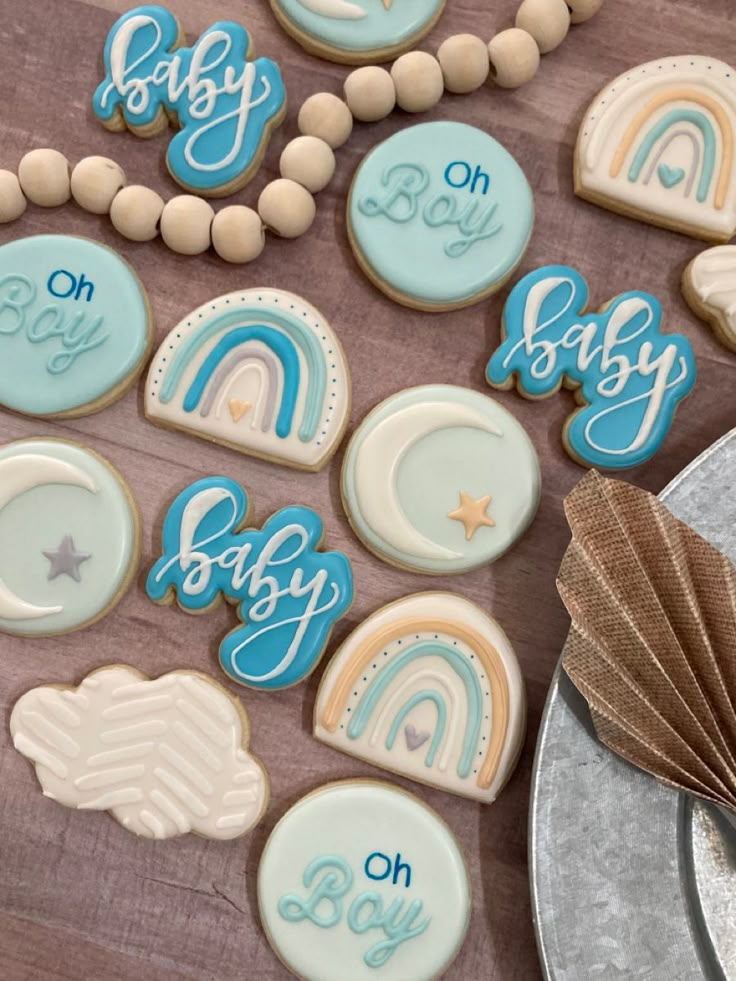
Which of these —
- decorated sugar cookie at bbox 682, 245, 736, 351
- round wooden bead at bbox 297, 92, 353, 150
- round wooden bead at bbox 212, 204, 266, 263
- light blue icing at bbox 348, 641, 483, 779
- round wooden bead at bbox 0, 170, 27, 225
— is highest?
decorated sugar cookie at bbox 682, 245, 736, 351

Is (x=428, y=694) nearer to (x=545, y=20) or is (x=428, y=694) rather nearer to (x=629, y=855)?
(x=629, y=855)

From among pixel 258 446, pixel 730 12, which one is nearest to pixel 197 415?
pixel 258 446

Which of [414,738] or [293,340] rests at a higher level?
[293,340]

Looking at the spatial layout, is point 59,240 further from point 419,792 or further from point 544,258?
point 419,792

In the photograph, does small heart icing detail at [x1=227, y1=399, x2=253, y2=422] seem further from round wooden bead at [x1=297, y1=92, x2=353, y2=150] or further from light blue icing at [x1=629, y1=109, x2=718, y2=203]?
light blue icing at [x1=629, y1=109, x2=718, y2=203]

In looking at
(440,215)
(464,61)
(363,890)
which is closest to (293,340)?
(440,215)

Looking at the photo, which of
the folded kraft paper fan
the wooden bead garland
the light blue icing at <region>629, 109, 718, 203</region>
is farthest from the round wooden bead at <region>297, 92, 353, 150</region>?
the folded kraft paper fan

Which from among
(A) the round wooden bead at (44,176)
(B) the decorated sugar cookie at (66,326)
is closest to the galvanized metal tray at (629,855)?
(B) the decorated sugar cookie at (66,326)

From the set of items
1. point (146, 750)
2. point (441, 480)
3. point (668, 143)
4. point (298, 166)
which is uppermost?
point (668, 143)
